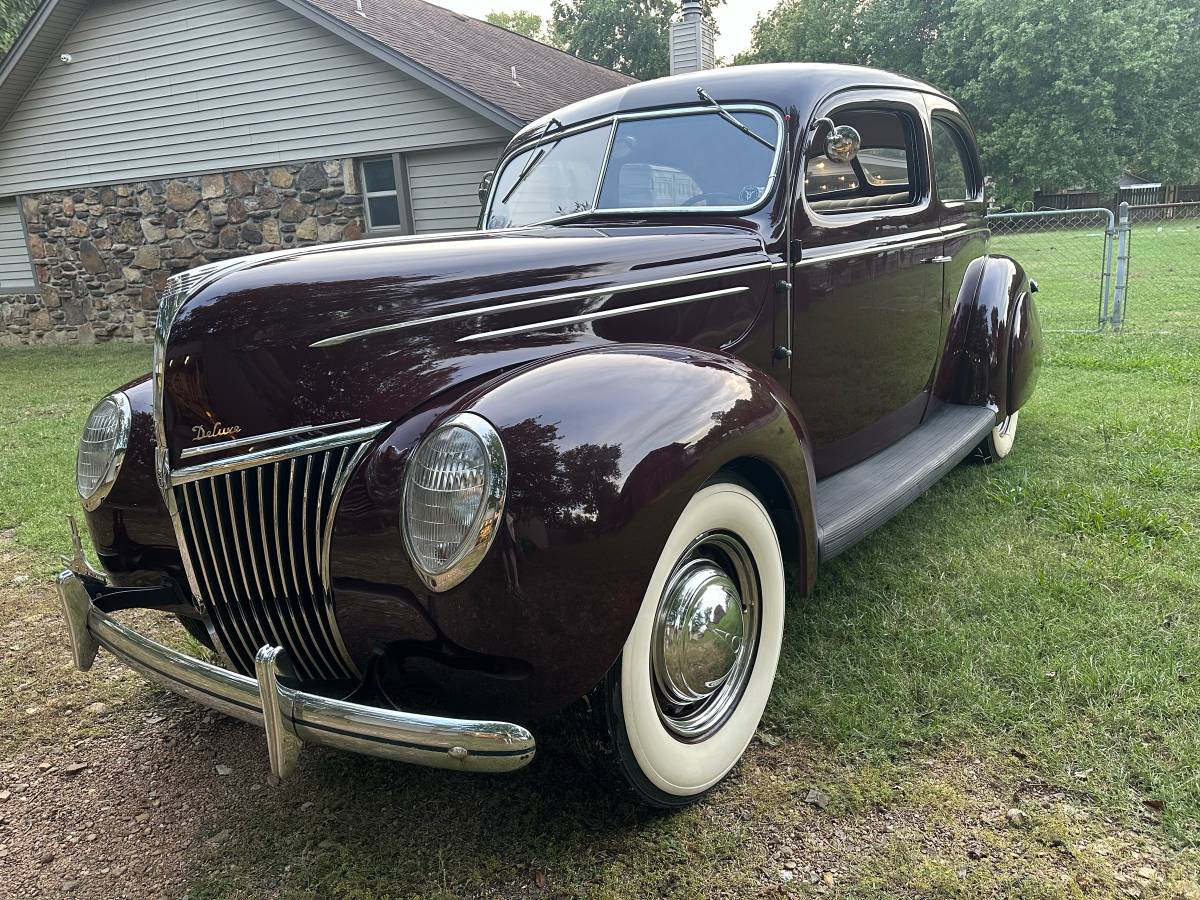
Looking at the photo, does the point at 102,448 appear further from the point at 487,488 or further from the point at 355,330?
the point at 487,488

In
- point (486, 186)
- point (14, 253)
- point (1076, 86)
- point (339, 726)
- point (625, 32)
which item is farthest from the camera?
point (625, 32)

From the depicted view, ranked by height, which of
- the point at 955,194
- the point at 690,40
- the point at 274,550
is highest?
the point at 690,40

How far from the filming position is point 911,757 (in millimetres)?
2270

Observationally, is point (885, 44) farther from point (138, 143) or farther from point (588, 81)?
point (138, 143)

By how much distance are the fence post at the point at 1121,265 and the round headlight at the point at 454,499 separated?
7.76m

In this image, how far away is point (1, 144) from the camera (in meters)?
12.7

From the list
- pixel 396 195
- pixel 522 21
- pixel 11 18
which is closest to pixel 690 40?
pixel 396 195

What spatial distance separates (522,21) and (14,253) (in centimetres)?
Answer: 4169

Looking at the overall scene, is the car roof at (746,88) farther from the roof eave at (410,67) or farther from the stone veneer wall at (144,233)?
the stone veneer wall at (144,233)

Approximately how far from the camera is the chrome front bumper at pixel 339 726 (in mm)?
1587

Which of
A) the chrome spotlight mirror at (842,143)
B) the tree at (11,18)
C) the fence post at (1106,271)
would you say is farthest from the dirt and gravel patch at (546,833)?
the tree at (11,18)

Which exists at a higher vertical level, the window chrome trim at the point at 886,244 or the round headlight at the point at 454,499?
the window chrome trim at the point at 886,244

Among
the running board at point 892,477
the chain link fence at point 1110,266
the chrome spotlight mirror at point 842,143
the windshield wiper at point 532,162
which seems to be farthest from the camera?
the chain link fence at point 1110,266

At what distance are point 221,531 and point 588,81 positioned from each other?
13119mm
